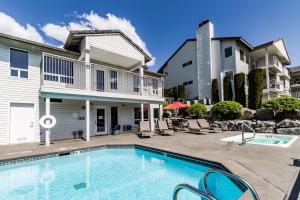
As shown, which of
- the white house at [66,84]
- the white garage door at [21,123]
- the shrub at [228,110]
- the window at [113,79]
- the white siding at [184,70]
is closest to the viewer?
the white house at [66,84]

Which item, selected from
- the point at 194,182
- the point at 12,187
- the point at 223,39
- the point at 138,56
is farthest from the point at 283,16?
the point at 12,187

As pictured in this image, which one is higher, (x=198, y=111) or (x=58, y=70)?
(x=58, y=70)

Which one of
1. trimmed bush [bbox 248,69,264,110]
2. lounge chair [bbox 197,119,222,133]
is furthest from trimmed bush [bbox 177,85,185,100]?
lounge chair [bbox 197,119,222,133]

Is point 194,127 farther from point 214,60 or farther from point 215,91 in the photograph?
point 214,60

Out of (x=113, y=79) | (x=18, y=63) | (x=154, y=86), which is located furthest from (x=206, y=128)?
(x=18, y=63)

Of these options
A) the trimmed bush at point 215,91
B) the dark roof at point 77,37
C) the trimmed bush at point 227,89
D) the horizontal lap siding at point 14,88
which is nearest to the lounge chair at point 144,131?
the dark roof at point 77,37

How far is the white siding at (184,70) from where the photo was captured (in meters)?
23.4

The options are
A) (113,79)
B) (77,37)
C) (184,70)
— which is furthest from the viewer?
(184,70)

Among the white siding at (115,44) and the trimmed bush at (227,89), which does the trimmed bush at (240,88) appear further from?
the white siding at (115,44)

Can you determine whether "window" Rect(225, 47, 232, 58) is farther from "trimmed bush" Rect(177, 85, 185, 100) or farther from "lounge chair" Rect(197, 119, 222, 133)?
"lounge chair" Rect(197, 119, 222, 133)

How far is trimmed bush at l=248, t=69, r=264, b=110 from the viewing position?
18219 millimetres

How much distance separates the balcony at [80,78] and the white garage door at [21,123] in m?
2.08

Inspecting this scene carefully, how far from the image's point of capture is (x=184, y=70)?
81.5 feet

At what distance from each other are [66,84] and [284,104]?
1598 centimetres
